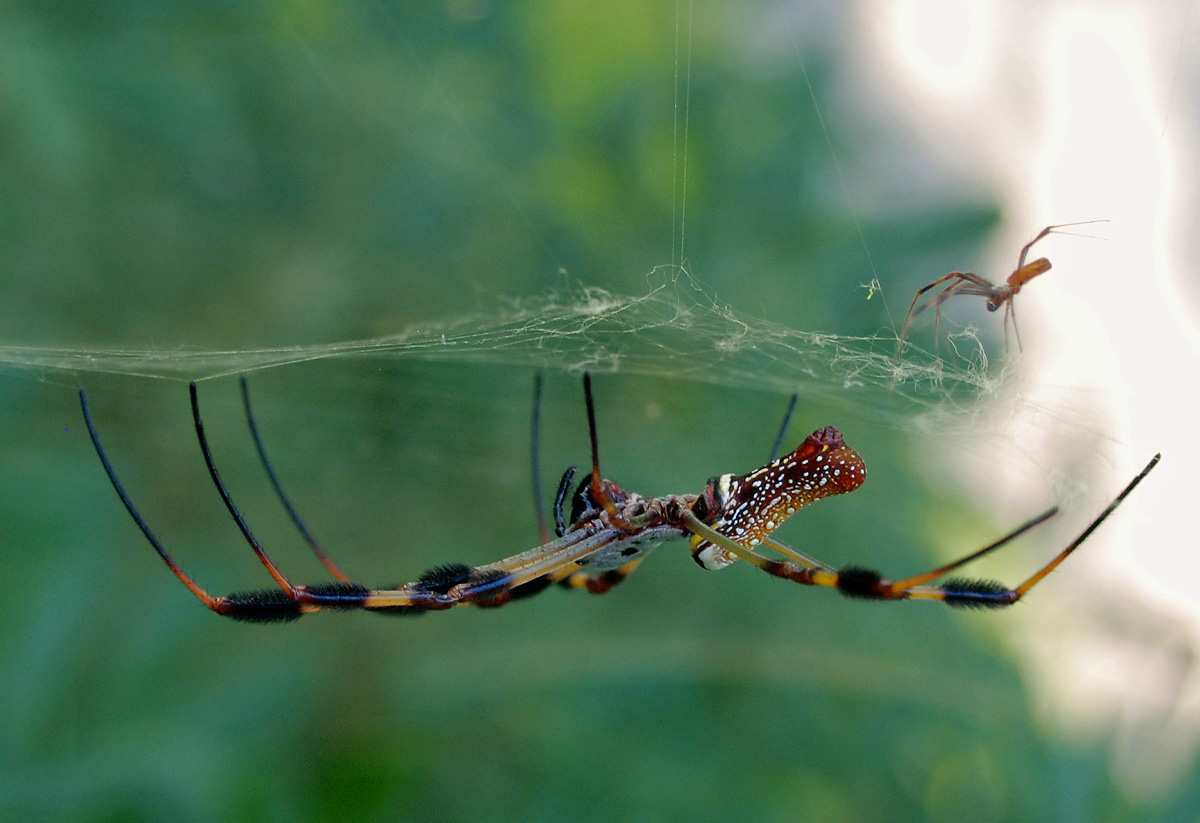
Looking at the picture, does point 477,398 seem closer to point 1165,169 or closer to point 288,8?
point 288,8

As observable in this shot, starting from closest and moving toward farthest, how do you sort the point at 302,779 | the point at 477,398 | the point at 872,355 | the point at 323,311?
the point at 872,355 < the point at 302,779 < the point at 323,311 < the point at 477,398

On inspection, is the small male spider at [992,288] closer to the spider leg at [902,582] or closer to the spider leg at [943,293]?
the spider leg at [943,293]

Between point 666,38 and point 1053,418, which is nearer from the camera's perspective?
point 1053,418

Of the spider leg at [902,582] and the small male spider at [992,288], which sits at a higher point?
the small male spider at [992,288]

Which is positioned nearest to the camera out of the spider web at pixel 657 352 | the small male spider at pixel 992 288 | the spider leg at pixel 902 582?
the spider leg at pixel 902 582

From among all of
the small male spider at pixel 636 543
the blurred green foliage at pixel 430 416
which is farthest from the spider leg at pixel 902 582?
the blurred green foliage at pixel 430 416

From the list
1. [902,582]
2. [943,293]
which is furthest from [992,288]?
[902,582]

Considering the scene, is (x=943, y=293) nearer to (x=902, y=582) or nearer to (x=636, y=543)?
(x=902, y=582)

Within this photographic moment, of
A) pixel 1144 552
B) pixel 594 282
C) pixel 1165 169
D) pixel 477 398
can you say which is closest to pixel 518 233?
pixel 594 282
